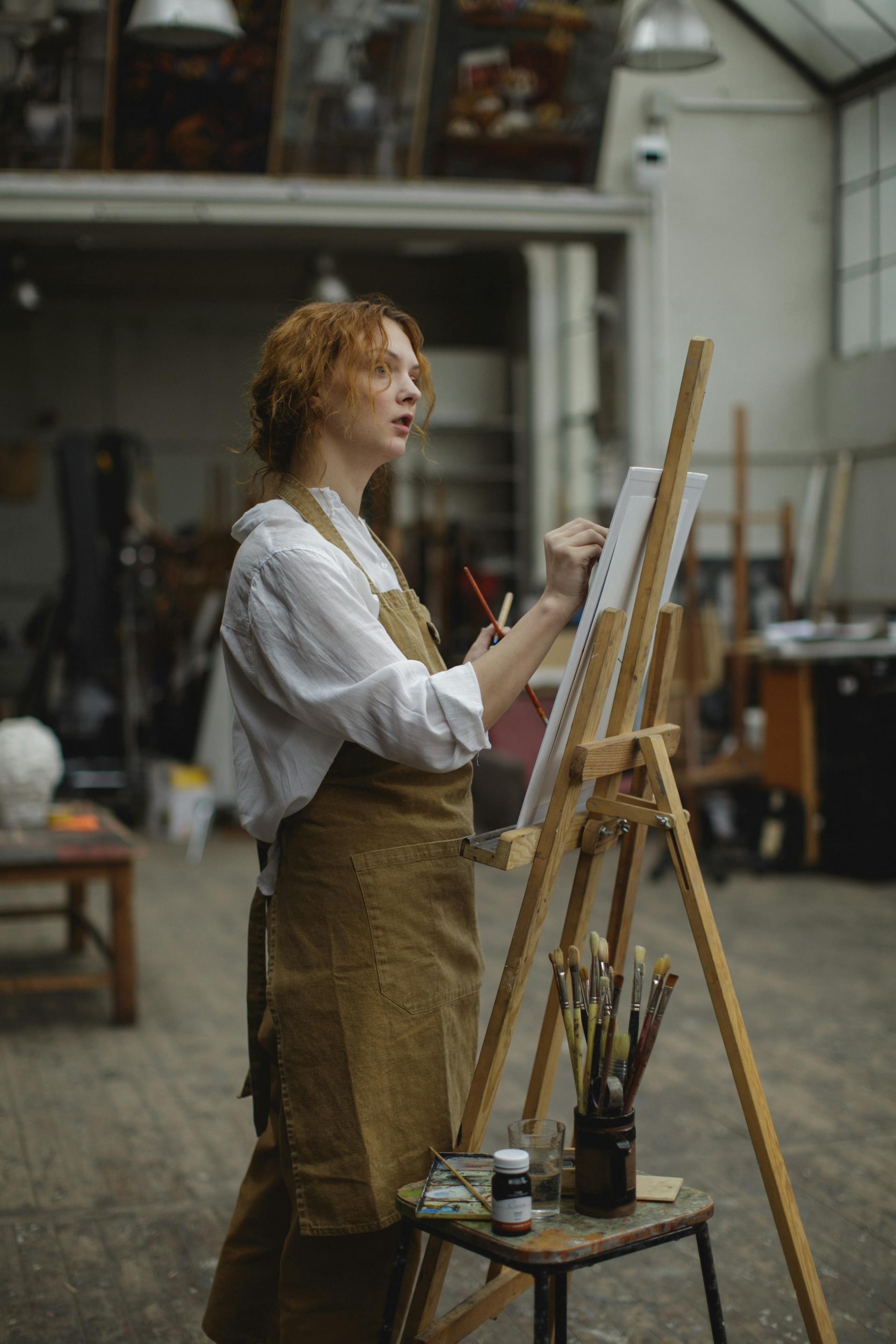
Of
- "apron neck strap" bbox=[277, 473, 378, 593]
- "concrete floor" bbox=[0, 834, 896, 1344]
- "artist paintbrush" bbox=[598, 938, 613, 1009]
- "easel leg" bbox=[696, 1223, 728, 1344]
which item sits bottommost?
"concrete floor" bbox=[0, 834, 896, 1344]

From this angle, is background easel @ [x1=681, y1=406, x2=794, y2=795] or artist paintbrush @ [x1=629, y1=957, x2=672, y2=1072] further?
background easel @ [x1=681, y1=406, x2=794, y2=795]

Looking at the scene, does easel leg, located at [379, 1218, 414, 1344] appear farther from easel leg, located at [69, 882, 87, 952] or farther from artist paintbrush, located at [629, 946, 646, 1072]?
easel leg, located at [69, 882, 87, 952]

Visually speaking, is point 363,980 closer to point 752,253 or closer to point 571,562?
point 571,562

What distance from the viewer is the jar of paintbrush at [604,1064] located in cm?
161

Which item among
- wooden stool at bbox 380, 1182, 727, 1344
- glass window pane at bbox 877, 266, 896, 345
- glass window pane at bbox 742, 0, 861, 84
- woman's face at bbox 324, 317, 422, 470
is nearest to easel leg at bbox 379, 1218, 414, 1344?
wooden stool at bbox 380, 1182, 727, 1344

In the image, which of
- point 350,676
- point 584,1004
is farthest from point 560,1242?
point 350,676

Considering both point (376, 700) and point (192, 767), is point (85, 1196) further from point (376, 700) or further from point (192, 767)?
point (192, 767)

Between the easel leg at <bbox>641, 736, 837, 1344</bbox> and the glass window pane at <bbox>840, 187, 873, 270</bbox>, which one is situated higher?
the glass window pane at <bbox>840, 187, 873, 270</bbox>

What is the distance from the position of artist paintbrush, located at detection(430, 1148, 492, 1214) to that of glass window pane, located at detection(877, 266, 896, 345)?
7516mm

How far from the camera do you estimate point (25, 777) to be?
14.2 ft

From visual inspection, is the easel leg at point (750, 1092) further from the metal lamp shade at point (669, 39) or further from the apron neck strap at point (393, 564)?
the metal lamp shade at point (669, 39)

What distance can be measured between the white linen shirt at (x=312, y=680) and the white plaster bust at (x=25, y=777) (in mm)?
2755

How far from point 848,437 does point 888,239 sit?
1183 millimetres

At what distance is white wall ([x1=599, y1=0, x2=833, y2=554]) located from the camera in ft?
27.6
